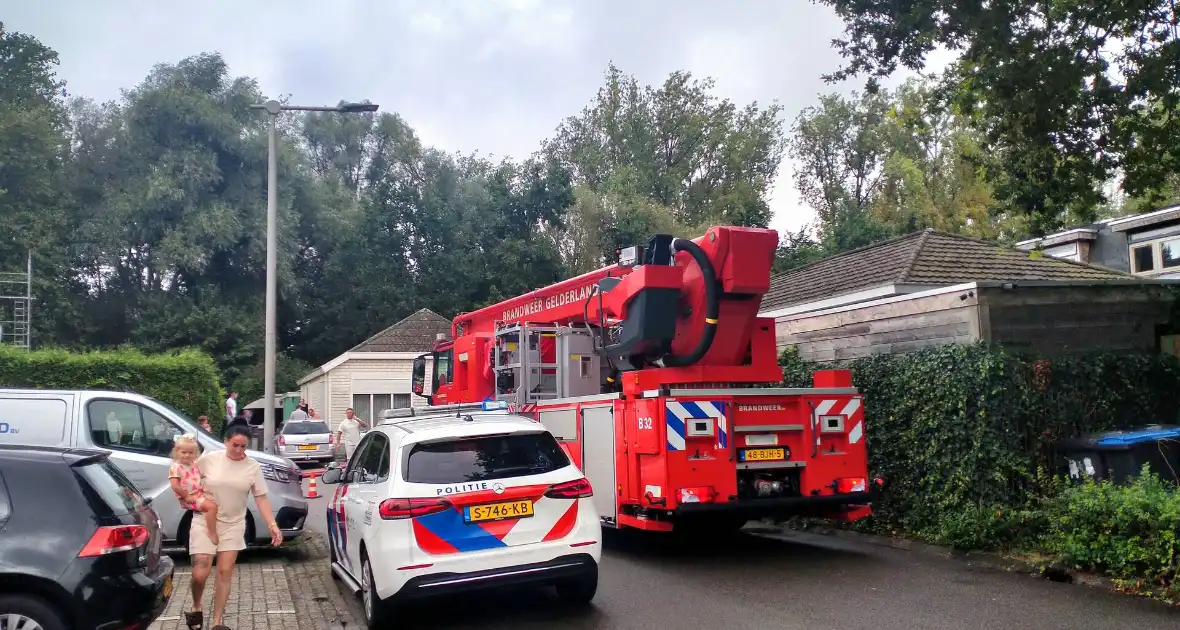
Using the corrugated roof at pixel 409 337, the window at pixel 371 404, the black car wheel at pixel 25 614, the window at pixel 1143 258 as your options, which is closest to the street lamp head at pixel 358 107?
the black car wheel at pixel 25 614

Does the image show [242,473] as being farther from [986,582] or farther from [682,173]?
[682,173]

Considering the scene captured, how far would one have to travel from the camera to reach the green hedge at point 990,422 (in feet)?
33.1

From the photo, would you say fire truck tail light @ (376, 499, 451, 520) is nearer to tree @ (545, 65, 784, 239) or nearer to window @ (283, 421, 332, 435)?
window @ (283, 421, 332, 435)

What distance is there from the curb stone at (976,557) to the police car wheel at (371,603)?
19.2 ft

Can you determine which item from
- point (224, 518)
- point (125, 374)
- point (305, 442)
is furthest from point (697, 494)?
point (305, 442)

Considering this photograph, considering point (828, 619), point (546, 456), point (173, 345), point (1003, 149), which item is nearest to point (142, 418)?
point (546, 456)

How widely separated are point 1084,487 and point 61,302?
4028 cm

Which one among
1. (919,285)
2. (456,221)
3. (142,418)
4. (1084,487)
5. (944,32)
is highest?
(456,221)

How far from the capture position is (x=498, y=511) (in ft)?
23.4

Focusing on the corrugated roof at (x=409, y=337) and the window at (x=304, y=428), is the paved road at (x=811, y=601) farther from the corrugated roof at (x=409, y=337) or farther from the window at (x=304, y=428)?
the corrugated roof at (x=409, y=337)

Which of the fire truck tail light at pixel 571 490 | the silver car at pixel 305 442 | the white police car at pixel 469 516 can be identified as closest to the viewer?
the white police car at pixel 469 516

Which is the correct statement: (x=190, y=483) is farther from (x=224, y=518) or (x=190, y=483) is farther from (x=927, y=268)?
(x=927, y=268)

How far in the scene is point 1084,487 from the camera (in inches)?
352

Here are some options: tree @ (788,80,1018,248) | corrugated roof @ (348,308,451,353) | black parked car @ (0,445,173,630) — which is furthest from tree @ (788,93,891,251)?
black parked car @ (0,445,173,630)
